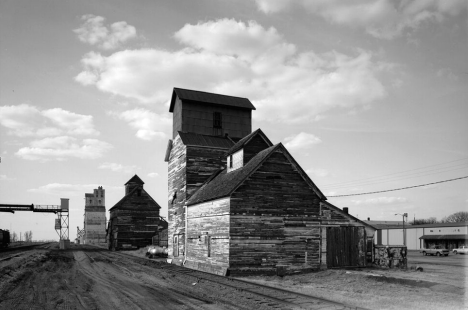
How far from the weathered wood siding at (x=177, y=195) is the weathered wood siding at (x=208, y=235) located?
2.49m

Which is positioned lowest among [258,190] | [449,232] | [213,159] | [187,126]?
[449,232]

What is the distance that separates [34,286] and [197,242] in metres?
12.6

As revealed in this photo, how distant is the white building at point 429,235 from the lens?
7031 cm

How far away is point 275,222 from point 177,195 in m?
14.6

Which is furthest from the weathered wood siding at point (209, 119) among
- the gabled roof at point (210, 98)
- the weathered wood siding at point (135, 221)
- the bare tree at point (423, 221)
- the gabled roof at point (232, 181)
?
the bare tree at point (423, 221)

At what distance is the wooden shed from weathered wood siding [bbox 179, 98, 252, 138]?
76.8 ft

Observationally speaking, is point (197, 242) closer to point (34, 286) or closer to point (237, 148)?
point (237, 148)

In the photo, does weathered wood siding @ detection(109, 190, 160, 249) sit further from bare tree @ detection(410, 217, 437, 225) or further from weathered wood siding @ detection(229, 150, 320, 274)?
bare tree @ detection(410, 217, 437, 225)

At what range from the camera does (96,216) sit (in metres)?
115

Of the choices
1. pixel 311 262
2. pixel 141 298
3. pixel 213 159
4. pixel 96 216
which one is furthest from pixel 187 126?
pixel 96 216

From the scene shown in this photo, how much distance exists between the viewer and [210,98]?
39312 mm

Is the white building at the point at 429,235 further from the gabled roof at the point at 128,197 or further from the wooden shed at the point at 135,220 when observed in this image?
the gabled roof at the point at 128,197

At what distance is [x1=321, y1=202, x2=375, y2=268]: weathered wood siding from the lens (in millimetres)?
25777

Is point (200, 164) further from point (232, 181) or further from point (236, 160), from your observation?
point (232, 181)
